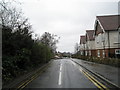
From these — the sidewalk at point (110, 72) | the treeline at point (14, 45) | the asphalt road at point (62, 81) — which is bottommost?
the asphalt road at point (62, 81)

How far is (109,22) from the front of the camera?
32062 mm

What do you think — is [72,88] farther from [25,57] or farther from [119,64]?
[119,64]

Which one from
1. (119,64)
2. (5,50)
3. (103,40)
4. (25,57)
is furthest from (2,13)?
(103,40)

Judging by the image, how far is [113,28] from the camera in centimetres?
2958

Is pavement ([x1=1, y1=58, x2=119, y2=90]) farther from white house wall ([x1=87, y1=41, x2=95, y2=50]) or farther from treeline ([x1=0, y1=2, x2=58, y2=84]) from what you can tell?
white house wall ([x1=87, y1=41, x2=95, y2=50])

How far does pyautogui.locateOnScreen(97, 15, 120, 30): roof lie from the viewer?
30022 millimetres

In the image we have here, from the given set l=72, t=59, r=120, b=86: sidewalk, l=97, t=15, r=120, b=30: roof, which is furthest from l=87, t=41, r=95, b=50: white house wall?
l=72, t=59, r=120, b=86: sidewalk

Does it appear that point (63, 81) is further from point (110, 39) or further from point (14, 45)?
point (110, 39)

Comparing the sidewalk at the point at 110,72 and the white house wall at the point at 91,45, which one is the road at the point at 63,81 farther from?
the white house wall at the point at 91,45

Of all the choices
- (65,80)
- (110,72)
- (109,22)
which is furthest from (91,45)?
(65,80)

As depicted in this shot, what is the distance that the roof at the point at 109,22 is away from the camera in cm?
3002

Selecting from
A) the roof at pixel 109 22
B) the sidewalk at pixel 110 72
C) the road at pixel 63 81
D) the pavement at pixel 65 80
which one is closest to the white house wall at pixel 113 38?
the roof at pixel 109 22

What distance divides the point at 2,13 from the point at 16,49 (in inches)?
137

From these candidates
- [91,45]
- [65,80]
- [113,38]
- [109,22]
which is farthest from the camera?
[91,45]
